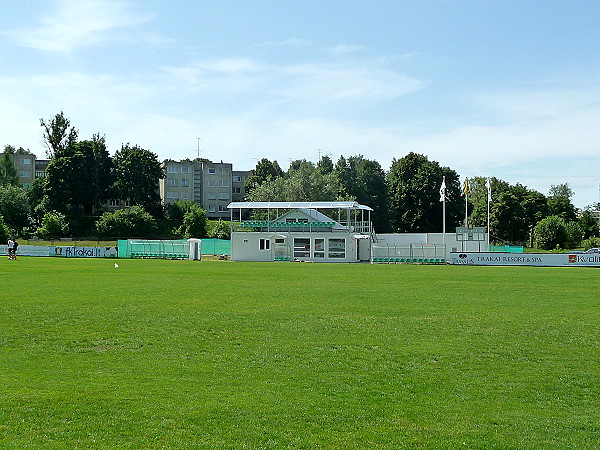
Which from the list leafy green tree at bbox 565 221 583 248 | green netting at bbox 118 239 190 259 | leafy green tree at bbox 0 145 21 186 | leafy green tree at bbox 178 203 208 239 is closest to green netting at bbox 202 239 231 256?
green netting at bbox 118 239 190 259

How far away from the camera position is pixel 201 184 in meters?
134

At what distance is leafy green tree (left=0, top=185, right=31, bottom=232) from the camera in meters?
106

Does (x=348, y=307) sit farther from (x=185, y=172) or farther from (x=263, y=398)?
(x=185, y=172)

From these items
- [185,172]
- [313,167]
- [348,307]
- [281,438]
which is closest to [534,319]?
[348,307]

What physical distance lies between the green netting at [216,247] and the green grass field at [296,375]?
179 feet

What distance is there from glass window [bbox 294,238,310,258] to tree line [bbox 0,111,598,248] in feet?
100

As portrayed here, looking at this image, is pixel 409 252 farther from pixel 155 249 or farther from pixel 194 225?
pixel 194 225

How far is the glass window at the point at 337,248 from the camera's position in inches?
2788

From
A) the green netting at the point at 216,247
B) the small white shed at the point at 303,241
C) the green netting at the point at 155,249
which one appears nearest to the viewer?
the small white shed at the point at 303,241

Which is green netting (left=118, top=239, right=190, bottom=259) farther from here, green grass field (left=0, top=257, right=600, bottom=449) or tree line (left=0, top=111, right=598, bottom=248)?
green grass field (left=0, top=257, right=600, bottom=449)

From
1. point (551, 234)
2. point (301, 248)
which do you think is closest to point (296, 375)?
point (301, 248)

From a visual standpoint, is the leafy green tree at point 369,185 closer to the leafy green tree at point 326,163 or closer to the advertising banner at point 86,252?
the leafy green tree at point 326,163

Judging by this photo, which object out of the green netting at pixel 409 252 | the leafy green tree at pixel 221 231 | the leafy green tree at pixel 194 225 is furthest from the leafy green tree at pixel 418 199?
the green netting at pixel 409 252

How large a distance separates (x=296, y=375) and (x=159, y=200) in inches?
4307
